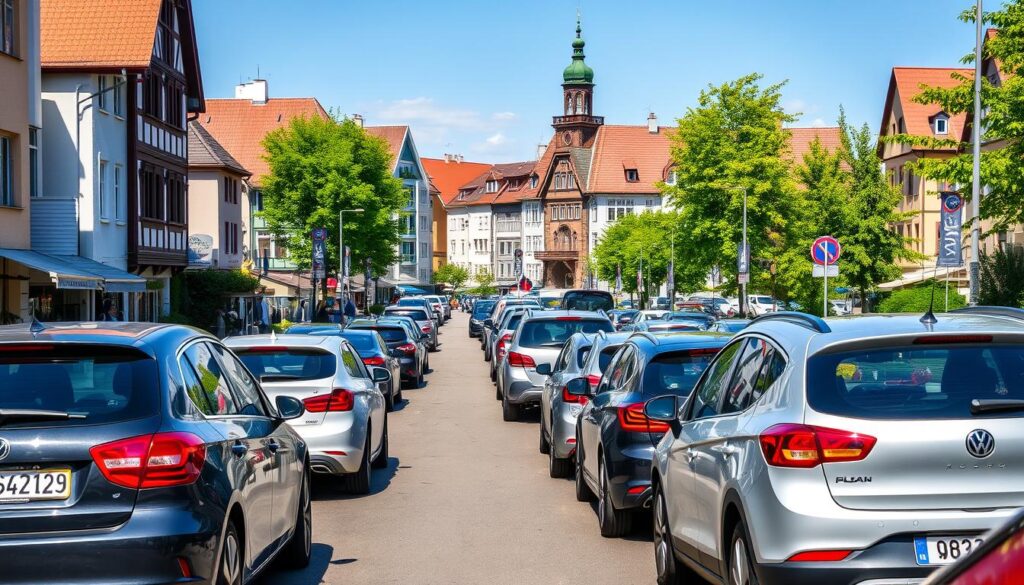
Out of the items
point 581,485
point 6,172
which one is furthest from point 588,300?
point 581,485

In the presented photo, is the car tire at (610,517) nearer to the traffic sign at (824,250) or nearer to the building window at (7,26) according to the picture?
the traffic sign at (824,250)

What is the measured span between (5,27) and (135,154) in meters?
13.6

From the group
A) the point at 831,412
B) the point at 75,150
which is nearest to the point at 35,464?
the point at 831,412

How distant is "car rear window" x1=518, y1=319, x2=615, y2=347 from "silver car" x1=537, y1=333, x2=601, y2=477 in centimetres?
447

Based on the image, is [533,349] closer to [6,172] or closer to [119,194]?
[6,172]

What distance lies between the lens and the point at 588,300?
4138 centimetres

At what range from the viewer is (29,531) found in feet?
19.2

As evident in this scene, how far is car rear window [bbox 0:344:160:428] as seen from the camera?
612 cm

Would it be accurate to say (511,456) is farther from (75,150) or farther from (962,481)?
(75,150)

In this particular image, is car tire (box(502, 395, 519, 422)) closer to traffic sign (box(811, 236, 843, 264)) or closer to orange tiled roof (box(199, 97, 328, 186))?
traffic sign (box(811, 236, 843, 264))

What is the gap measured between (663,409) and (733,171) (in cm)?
5296

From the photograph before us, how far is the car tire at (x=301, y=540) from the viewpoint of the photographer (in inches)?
349

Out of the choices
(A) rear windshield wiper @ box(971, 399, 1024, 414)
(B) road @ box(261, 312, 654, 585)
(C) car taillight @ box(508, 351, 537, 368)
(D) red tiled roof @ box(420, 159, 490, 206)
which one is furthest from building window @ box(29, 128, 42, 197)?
(D) red tiled roof @ box(420, 159, 490, 206)

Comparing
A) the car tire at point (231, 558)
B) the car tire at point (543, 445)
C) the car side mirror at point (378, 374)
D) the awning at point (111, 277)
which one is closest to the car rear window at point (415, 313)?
the awning at point (111, 277)
